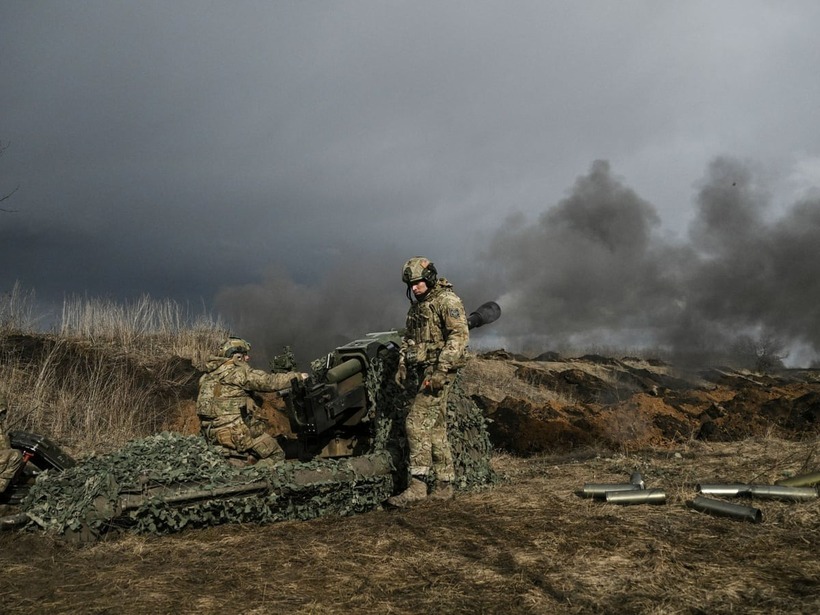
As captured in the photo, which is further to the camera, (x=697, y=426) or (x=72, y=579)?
(x=697, y=426)

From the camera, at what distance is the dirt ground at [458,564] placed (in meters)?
4.13

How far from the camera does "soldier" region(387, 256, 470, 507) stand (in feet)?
23.2

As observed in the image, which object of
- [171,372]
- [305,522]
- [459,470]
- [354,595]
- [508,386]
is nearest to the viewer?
[354,595]

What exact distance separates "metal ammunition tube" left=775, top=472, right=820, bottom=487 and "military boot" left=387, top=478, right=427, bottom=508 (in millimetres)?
3541

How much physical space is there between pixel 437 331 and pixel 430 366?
0.40m

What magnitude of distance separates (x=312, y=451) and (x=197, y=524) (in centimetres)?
285

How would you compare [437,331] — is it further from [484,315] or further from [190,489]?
[190,489]

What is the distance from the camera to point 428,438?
7.17 metres

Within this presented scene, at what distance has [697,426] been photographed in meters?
13.2

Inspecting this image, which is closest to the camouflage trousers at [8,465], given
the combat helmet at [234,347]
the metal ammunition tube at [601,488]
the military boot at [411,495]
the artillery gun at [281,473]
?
the artillery gun at [281,473]

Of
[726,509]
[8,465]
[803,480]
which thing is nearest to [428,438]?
[726,509]

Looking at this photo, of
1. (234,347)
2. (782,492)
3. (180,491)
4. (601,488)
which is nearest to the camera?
(180,491)

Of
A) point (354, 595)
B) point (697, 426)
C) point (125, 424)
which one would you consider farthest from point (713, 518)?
point (125, 424)

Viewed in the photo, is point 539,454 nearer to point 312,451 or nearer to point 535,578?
point 312,451
